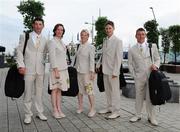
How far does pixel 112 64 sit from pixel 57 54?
1262 mm

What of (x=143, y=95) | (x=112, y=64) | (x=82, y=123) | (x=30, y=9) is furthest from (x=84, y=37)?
(x=30, y=9)

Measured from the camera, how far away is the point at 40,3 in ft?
102

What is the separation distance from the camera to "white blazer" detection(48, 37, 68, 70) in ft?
23.7

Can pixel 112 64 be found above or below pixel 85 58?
below

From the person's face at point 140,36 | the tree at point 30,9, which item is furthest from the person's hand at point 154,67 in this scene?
the tree at point 30,9

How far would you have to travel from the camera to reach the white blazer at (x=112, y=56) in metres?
7.50

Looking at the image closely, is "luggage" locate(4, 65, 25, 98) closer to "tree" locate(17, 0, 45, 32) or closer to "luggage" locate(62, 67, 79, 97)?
"luggage" locate(62, 67, 79, 97)

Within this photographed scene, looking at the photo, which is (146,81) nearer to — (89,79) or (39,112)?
(89,79)

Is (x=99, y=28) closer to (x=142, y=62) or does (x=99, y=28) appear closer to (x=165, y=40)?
(x=165, y=40)

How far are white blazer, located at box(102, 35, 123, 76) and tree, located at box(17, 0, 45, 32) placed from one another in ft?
78.9

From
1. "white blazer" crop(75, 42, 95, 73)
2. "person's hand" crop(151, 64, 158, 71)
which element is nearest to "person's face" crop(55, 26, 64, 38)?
"white blazer" crop(75, 42, 95, 73)

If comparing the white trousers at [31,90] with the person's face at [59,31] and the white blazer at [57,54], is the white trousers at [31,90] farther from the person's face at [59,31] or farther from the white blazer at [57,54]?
the person's face at [59,31]

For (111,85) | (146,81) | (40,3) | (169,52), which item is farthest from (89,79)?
(169,52)

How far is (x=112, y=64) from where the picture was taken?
25.1 feet
